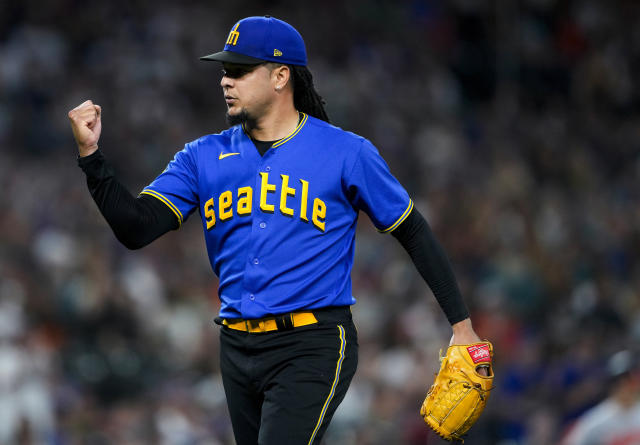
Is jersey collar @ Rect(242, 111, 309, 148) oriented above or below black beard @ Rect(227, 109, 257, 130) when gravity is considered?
below

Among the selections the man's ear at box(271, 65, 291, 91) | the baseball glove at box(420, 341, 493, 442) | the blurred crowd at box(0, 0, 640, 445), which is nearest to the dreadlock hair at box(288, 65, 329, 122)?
the man's ear at box(271, 65, 291, 91)

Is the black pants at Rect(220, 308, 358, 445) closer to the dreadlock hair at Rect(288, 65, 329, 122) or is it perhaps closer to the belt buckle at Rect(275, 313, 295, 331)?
the belt buckle at Rect(275, 313, 295, 331)

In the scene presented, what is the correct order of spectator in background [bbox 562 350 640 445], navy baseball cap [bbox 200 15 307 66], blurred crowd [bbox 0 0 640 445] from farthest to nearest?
blurred crowd [bbox 0 0 640 445], spectator in background [bbox 562 350 640 445], navy baseball cap [bbox 200 15 307 66]

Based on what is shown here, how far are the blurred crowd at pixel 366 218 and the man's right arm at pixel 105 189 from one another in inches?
137

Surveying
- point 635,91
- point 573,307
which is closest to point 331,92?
point 635,91

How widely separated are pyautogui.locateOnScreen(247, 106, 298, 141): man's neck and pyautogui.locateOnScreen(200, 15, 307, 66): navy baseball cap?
19 centimetres

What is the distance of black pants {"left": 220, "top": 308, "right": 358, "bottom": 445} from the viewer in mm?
3496

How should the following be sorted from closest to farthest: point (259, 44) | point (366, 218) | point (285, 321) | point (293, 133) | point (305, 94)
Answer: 1. point (285, 321)
2. point (259, 44)
3. point (293, 133)
4. point (305, 94)
5. point (366, 218)

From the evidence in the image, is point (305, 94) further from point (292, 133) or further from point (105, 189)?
point (105, 189)

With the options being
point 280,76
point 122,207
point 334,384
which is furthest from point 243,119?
point 334,384

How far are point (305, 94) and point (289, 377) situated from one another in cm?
106

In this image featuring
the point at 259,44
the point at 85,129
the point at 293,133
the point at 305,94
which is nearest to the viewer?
the point at 85,129

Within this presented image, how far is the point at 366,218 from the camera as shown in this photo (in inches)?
421

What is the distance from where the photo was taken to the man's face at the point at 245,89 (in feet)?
12.2
